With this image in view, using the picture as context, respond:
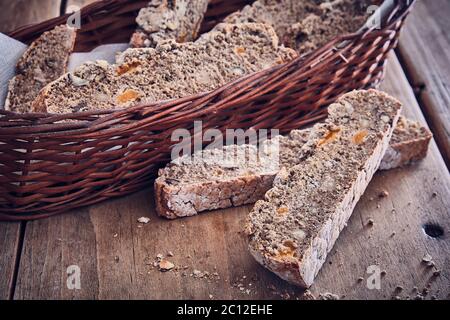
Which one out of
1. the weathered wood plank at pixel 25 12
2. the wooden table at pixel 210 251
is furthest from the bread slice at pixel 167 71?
the weathered wood plank at pixel 25 12

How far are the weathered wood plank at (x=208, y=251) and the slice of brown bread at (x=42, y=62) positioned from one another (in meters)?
0.52

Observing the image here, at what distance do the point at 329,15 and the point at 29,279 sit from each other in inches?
60.2

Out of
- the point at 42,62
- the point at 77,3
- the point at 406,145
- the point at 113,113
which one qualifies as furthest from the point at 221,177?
the point at 77,3

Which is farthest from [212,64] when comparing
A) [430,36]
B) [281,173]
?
[430,36]

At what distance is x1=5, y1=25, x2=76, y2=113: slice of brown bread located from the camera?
7.95 feet

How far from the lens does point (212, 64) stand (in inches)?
93.4

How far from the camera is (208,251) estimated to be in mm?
2137

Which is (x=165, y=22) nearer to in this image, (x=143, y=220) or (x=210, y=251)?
(x=143, y=220)

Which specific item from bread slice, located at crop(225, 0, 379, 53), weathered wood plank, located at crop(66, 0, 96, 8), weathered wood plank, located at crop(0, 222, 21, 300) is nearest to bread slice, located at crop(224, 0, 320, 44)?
bread slice, located at crop(225, 0, 379, 53)

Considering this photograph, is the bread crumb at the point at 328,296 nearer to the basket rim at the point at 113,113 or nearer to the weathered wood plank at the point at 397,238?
the weathered wood plank at the point at 397,238

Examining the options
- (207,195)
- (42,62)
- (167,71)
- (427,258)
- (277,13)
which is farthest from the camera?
(277,13)

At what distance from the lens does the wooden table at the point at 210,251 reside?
79.4 inches

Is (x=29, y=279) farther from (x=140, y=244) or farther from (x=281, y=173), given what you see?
(x=281, y=173)

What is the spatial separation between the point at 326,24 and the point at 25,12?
1.47 m
